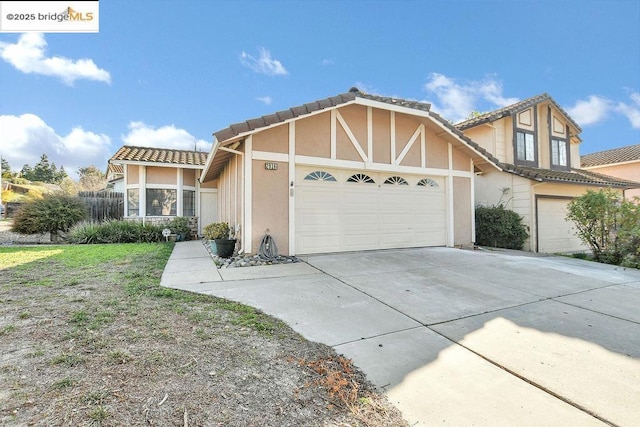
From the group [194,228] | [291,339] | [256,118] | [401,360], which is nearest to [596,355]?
[401,360]

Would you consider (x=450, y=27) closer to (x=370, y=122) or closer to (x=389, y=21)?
(x=389, y=21)

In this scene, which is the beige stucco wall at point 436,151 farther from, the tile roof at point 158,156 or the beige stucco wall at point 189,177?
the beige stucco wall at point 189,177

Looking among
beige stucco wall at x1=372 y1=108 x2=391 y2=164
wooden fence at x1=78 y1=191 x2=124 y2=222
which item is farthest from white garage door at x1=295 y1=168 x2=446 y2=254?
wooden fence at x1=78 y1=191 x2=124 y2=222

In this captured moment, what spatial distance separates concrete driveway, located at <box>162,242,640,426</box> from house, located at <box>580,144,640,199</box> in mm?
17060

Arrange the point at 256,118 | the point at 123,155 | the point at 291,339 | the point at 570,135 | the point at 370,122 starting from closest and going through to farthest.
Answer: the point at 291,339 < the point at 256,118 < the point at 370,122 < the point at 123,155 < the point at 570,135

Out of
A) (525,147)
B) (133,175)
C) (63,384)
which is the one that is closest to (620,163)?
(525,147)

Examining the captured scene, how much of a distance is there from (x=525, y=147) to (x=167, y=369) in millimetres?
15605

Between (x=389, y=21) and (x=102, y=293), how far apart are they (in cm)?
1209

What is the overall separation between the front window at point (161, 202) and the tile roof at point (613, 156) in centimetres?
2548

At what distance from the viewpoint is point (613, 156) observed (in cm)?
1838

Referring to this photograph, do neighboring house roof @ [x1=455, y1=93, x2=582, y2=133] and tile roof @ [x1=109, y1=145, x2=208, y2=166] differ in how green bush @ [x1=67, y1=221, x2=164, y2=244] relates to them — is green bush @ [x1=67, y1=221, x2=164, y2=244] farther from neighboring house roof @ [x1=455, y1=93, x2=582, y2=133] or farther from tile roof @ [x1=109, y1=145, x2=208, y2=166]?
neighboring house roof @ [x1=455, y1=93, x2=582, y2=133]

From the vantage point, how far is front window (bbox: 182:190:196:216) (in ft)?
44.6

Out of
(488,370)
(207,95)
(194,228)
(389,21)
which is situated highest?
(389,21)

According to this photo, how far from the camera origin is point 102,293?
167 inches
